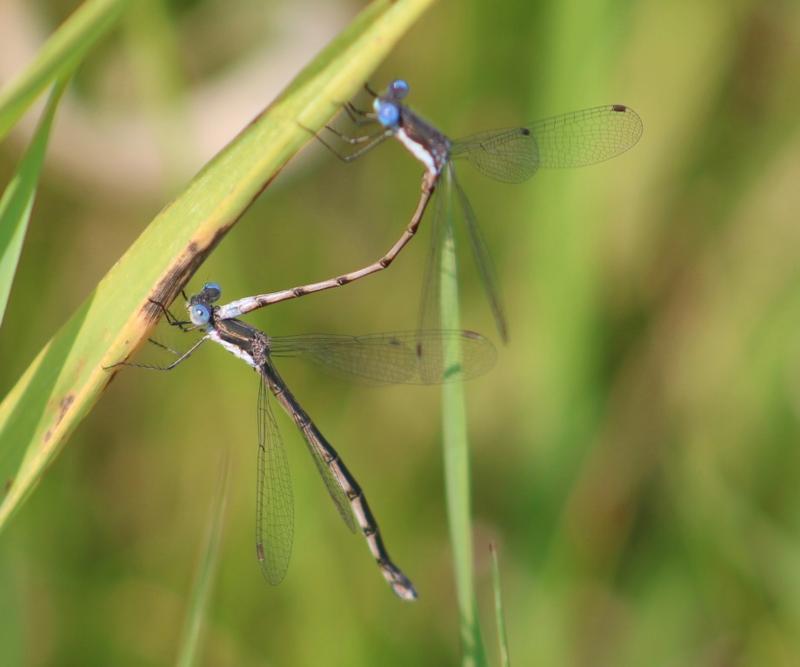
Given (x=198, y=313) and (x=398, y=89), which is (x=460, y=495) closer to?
(x=198, y=313)

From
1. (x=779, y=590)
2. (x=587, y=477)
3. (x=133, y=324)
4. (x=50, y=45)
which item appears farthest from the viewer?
(x=587, y=477)

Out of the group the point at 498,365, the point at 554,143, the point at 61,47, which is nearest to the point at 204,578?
the point at 61,47

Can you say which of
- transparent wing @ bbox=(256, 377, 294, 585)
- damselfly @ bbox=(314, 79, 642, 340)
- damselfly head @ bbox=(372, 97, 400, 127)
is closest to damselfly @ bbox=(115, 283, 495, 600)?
transparent wing @ bbox=(256, 377, 294, 585)

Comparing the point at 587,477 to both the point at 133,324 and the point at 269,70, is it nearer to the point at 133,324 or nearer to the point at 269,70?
the point at 269,70

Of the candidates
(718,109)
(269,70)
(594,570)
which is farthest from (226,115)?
(594,570)

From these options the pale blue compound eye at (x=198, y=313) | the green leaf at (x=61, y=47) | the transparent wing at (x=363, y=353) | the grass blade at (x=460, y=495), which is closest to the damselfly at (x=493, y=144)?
the transparent wing at (x=363, y=353)

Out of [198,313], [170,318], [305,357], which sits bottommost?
[170,318]
